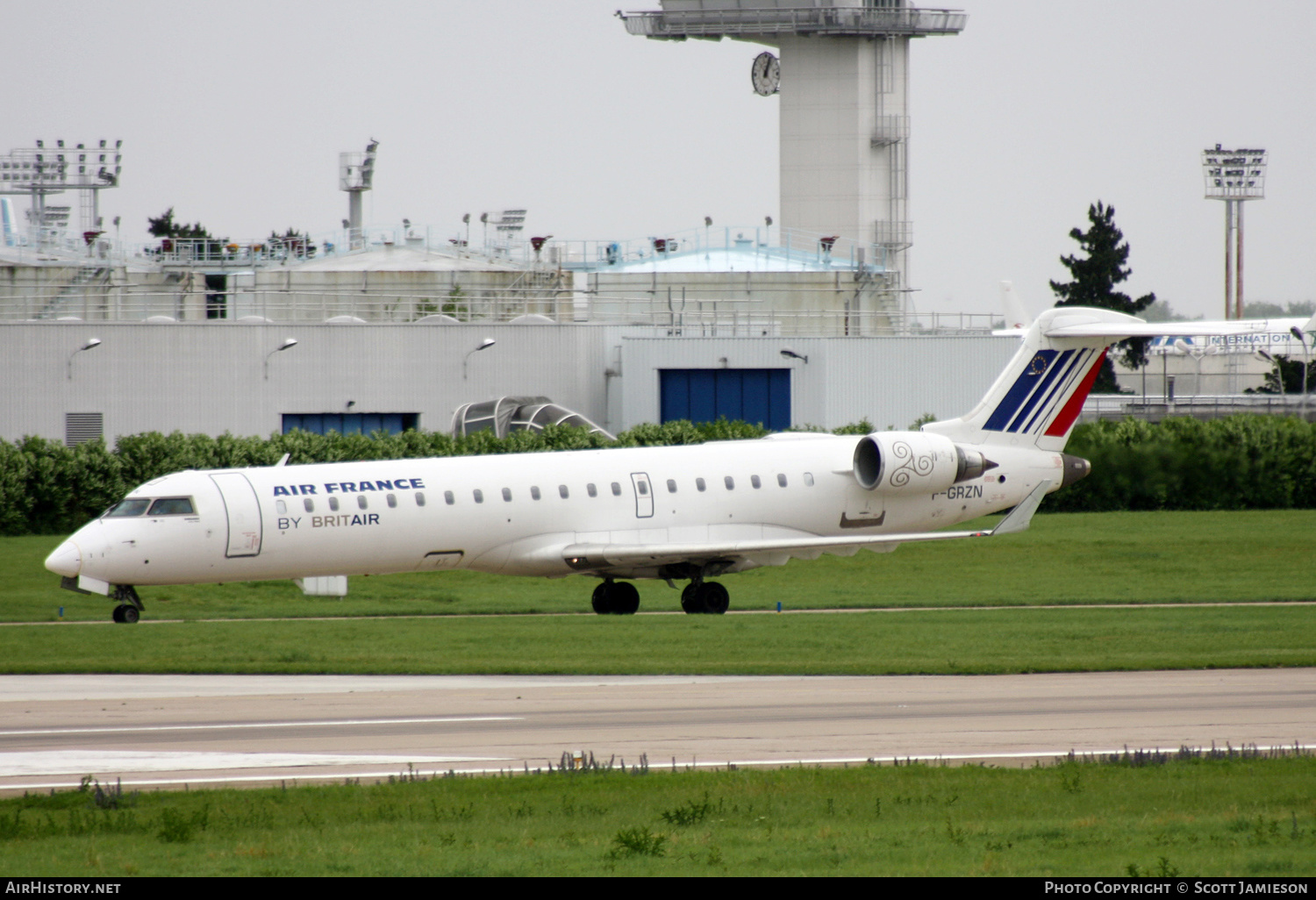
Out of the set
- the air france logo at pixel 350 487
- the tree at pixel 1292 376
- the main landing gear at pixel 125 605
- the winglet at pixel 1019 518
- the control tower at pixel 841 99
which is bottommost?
the main landing gear at pixel 125 605

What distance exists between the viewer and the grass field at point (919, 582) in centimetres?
3272

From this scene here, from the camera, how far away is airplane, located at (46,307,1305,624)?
91.5 feet

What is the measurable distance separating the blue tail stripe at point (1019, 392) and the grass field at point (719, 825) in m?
19.8

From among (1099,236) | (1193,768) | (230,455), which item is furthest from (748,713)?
(1099,236)

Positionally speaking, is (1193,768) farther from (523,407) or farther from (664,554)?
(523,407)

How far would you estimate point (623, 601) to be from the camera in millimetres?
31375

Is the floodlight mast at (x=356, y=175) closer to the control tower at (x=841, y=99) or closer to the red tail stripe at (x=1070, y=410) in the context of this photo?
the control tower at (x=841, y=99)

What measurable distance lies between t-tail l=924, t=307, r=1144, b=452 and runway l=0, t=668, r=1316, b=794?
12806 millimetres

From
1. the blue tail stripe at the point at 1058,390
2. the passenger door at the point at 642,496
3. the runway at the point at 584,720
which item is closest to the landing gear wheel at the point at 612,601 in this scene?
the passenger door at the point at 642,496

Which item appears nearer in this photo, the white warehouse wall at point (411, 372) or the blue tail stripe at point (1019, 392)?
the blue tail stripe at point (1019, 392)

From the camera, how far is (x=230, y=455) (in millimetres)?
45750

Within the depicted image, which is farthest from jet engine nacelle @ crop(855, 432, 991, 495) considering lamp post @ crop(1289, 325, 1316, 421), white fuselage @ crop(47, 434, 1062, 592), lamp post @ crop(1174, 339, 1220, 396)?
lamp post @ crop(1174, 339, 1220, 396)

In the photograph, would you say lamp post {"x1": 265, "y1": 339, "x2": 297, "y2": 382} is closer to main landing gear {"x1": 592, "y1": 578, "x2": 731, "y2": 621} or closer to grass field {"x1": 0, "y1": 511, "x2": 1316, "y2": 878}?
grass field {"x1": 0, "y1": 511, "x2": 1316, "y2": 878}

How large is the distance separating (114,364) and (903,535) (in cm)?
3012
